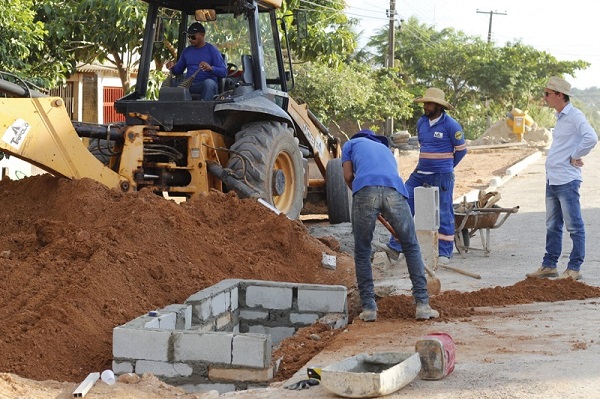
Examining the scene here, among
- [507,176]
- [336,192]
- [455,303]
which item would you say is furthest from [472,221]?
[507,176]

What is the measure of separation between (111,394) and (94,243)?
274 centimetres

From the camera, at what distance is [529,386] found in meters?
5.41

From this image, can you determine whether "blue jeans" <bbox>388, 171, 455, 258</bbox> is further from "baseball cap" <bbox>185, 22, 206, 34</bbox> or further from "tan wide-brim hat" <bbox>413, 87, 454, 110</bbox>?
"baseball cap" <bbox>185, 22, 206, 34</bbox>

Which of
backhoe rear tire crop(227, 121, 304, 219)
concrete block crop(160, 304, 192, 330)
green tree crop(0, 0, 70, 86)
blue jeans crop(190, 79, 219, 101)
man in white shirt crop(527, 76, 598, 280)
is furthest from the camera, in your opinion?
green tree crop(0, 0, 70, 86)

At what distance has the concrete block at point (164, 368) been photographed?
20.5 feet

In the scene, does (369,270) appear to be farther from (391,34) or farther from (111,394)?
(391,34)

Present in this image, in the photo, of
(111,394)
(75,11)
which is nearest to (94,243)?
(111,394)

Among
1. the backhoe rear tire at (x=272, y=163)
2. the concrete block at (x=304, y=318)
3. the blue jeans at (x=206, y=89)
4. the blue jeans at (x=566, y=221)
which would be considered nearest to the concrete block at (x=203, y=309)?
the concrete block at (x=304, y=318)

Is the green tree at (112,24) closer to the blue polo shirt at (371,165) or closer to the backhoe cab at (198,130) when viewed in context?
the backhoe cab at (198,130)

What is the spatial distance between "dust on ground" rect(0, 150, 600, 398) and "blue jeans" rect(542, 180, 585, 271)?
0.74 metres

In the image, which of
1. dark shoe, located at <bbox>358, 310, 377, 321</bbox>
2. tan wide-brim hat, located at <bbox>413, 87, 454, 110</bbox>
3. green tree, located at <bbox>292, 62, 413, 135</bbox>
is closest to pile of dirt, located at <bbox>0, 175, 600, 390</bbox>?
dark shoe, located at <bbox>358, 310, 377, 321</bbox>

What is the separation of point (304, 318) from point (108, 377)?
2.27 m

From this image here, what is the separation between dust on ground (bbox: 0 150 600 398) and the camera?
6.59 m

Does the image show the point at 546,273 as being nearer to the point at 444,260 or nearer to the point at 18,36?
the point at 444,260
